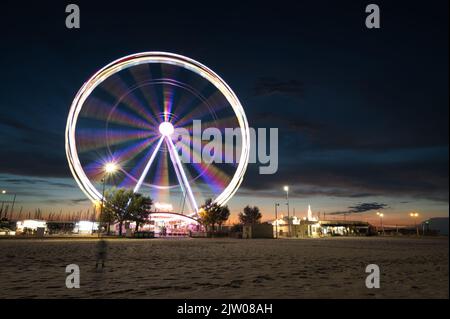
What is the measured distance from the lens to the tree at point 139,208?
67625 millimetres

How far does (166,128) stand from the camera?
35688 mm

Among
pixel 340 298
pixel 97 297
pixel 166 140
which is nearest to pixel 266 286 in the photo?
pixel 340 298

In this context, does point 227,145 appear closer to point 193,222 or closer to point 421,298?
point 421,298

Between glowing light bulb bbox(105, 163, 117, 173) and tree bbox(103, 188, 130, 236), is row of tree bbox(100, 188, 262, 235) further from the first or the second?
glowing light bulb bbox(105, 163, 117, 173)

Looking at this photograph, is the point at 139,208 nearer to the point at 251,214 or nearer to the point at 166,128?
the point at 166,128

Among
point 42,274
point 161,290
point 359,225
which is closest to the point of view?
point 161,290

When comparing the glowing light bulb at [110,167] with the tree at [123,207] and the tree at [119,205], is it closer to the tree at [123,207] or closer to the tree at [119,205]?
the tree at [123,207]

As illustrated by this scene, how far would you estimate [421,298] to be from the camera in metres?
6.73

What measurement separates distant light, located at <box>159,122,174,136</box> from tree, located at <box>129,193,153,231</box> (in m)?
33.3

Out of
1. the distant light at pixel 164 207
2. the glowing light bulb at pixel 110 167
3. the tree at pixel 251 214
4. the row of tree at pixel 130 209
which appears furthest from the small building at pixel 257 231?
the tree at pixel 251 214

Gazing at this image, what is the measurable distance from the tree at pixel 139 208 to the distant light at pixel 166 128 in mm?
33254

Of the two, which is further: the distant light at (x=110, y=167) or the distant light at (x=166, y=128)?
the distant light at (x=166, y=128)

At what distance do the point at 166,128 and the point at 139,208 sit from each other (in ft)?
122
